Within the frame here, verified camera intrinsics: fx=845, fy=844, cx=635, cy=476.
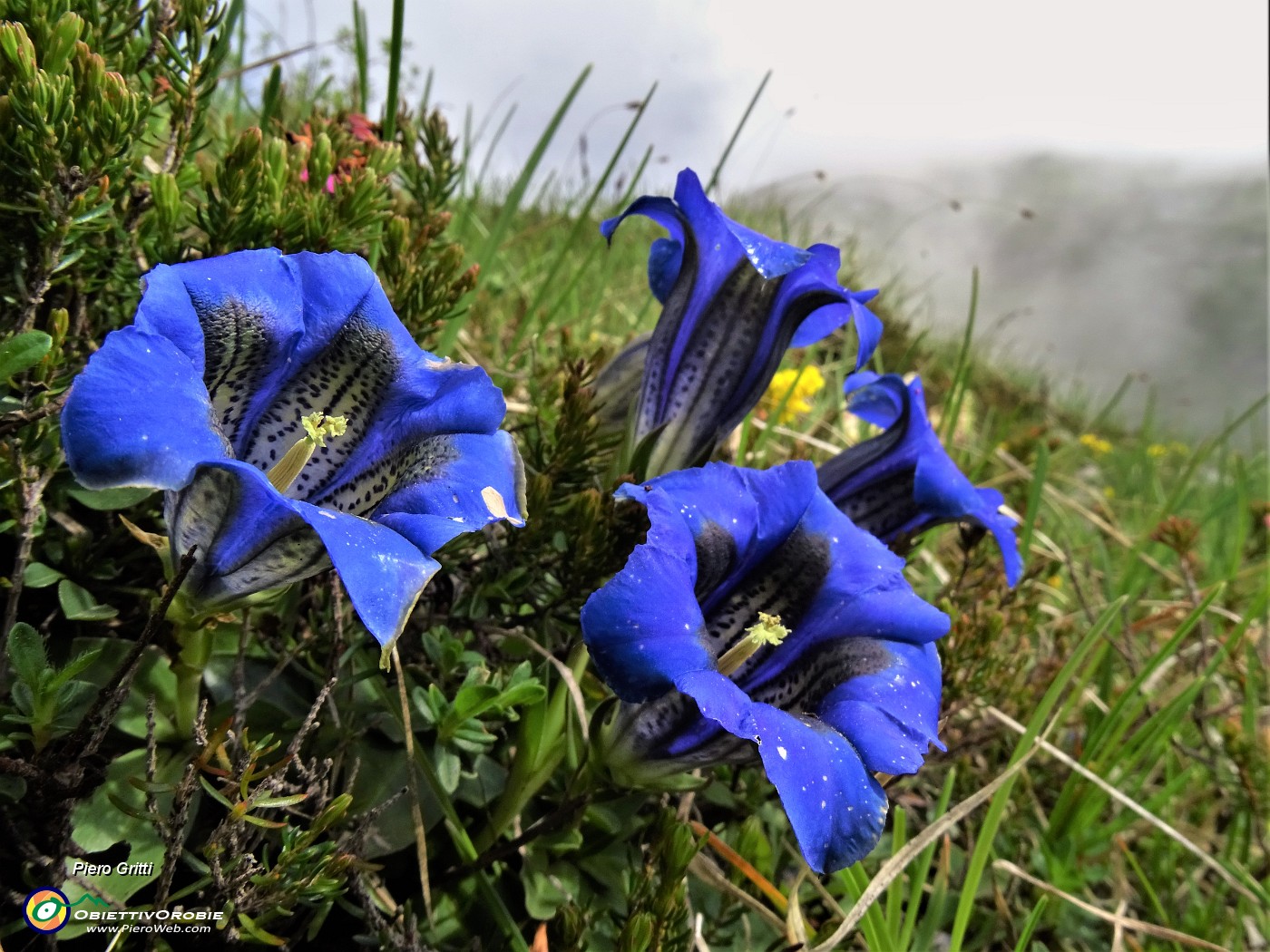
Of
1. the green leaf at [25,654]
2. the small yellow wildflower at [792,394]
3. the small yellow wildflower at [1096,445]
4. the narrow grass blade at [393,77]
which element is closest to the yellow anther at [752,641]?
the green leaf at [25,654]

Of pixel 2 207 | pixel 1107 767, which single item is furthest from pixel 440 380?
pixel 1107 767

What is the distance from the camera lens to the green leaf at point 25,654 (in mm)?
693

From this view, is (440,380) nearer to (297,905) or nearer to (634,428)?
(634,428)

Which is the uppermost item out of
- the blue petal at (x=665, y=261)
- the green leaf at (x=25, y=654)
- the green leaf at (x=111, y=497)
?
the blue petal at (x=665, y=261)

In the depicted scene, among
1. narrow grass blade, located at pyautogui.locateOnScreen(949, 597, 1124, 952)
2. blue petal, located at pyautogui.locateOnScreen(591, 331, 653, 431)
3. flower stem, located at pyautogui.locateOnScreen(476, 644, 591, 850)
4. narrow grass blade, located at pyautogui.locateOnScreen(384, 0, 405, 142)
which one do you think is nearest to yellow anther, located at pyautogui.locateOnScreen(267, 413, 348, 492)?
flower stem, located at pyautogui.locateOnScreen(476, 644, 591, 850)

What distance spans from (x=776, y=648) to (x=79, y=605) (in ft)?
2.44

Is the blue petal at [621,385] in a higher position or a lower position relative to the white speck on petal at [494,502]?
lower

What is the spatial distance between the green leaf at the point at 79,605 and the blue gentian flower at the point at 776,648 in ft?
1.60

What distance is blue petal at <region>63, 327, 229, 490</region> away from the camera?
547 millimetres

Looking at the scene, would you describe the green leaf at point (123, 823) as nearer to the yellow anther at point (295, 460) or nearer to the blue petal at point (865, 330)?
the yellow anther at point (295, 460)

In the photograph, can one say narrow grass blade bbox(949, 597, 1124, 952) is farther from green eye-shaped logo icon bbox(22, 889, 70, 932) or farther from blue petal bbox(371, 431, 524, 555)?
green eye-shaped logo icon bbox(22, 889, 70, 932)

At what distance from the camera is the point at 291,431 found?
89cm

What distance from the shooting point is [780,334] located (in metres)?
1.07

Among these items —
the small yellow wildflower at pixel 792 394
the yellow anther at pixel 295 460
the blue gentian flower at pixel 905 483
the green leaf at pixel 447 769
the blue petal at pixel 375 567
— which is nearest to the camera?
the blue petal at pixel 375 567
